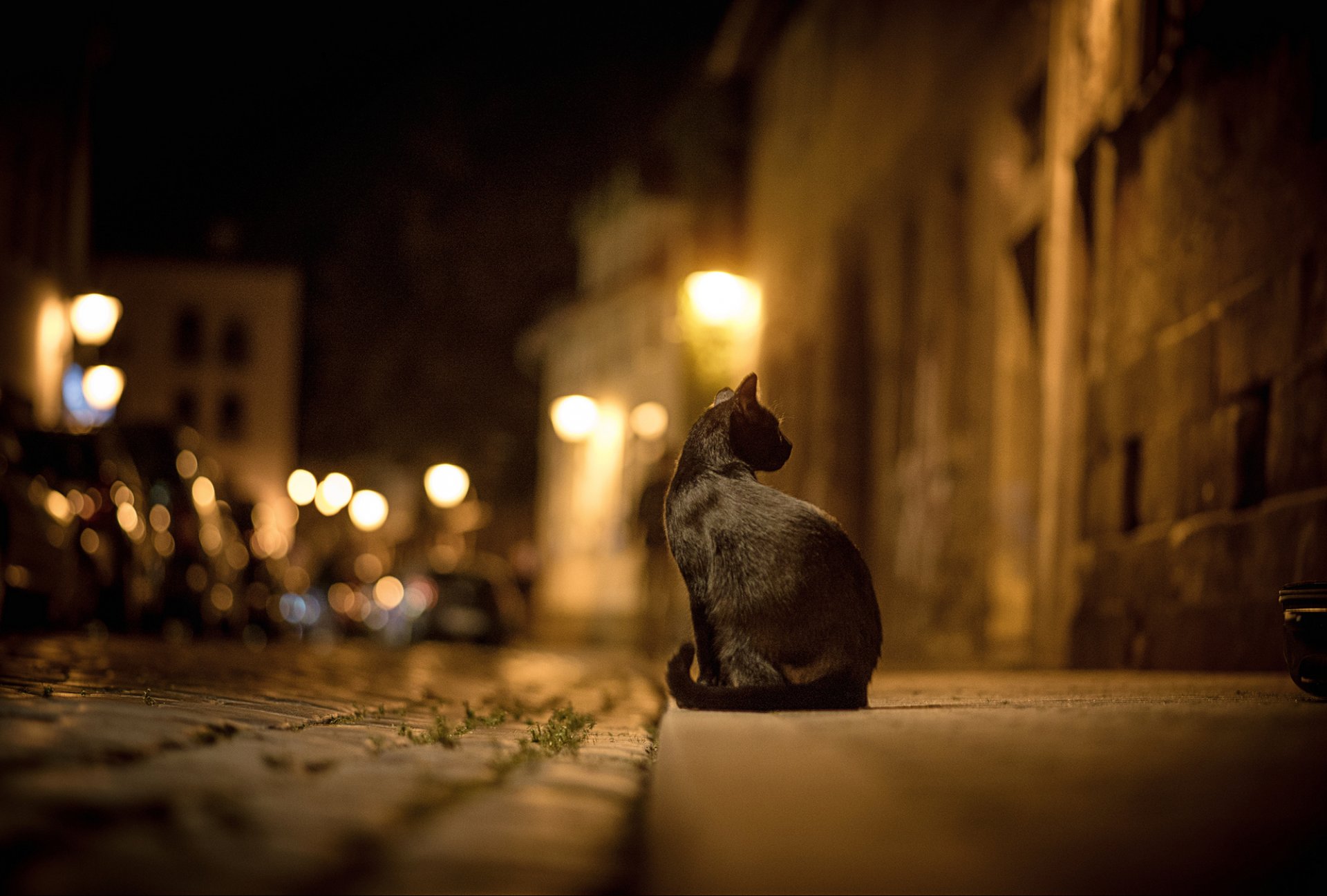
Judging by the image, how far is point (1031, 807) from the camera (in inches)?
101

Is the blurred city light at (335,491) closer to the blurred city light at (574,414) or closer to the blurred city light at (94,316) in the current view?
the blurred city light at (574,414)

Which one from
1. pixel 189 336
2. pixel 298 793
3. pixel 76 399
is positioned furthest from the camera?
pixel 189 336

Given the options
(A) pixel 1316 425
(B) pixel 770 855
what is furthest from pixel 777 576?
(A) pixel 1316 425

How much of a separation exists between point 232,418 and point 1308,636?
224 ft

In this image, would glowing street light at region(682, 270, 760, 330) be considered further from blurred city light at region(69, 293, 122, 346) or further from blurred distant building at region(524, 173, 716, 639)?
blurred distant building at region(524, 173, 716, 639)

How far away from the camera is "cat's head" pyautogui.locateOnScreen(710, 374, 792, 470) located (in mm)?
5164

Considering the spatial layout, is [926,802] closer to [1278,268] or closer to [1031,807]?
[1031,807]

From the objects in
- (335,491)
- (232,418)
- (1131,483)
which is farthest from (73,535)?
(232,418)

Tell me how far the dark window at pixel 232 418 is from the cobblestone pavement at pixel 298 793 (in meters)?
65.0

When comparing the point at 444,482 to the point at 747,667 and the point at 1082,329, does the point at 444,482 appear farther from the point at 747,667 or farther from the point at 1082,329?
the point at 747,667

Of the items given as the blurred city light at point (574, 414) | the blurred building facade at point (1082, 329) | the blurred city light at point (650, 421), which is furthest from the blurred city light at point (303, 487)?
the blurred building facade at point (1082, 329)

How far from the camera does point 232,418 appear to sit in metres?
69.1

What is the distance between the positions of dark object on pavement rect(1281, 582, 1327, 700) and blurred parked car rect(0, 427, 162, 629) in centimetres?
1060

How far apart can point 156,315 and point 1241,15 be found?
67.0 m
